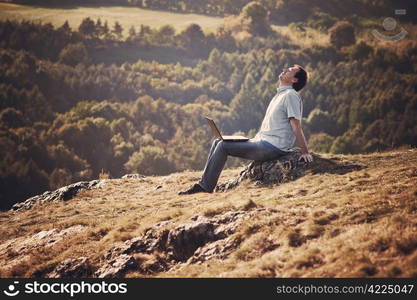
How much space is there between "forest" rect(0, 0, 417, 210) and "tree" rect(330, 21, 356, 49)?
1.18 feet

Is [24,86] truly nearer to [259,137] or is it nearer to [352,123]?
[352,123]

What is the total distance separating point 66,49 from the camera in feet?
448

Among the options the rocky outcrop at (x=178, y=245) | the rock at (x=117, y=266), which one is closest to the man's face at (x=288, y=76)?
the rocky outcrop at (x=178, y=245)

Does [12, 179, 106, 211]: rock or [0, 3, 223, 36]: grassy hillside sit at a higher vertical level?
[0, 3, 223, 36]: grassy hillside

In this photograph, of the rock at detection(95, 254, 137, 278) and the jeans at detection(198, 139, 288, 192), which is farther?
the jeans at detection(198, 139, 288, 192)

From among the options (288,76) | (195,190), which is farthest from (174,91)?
(288,76)

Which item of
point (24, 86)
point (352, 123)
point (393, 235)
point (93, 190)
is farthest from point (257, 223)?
point (24, 86)

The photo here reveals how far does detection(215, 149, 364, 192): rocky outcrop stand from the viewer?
1292cm

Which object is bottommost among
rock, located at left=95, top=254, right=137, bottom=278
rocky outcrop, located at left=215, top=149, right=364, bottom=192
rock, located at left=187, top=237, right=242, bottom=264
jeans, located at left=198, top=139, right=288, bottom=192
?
rock, located at left=95, top=254, right=137, bottom=278

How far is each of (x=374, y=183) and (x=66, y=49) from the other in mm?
134121

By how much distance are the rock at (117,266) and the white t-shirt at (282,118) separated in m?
4.74

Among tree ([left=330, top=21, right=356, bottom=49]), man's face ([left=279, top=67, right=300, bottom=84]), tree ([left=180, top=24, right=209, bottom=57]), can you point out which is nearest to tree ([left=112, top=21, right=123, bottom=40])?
tree ([left=180, top=24, right=209, bottom=57])

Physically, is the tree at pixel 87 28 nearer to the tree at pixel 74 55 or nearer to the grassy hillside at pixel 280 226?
the tree at pixel 74 55

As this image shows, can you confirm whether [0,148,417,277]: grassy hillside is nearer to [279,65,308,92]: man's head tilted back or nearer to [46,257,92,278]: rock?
[46,257,92,278]: rock
